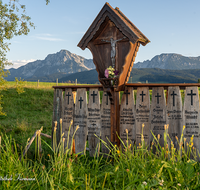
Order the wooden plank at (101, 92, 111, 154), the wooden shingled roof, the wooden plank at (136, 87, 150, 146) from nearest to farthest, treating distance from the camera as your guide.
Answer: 1. the wooden shingled roof
2. the wooden plank at (136, 87, 150, 146)
3. the wooden plank at (101, 92, 111, 154)

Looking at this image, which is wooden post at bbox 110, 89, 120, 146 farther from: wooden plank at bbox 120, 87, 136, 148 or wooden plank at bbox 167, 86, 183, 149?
wooden plank at bbox 167, 86, 183, 149

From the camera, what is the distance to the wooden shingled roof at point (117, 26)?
16.0 feet

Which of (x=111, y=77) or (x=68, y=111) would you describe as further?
(x=68, y=111)

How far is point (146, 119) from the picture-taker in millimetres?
5398

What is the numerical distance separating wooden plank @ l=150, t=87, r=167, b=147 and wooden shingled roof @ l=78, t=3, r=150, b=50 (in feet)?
4.98

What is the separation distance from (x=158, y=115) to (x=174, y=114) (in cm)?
42

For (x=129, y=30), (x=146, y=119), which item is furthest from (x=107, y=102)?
(x=129, y=30)

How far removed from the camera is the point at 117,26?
5012mm

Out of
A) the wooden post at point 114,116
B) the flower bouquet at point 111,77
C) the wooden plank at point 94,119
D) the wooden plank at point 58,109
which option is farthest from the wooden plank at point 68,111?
the flower bouquet at point 111,77

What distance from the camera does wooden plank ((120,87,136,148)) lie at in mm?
5488

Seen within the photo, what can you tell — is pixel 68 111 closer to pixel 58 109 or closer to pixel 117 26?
pixel 58 109

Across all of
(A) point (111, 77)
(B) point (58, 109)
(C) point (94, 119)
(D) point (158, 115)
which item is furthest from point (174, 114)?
(B) point (58, 109)

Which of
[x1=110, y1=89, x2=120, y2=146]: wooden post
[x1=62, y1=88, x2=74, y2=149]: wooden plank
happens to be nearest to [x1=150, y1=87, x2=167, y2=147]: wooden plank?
[x1=110, y1=89, x2=120, y2=146]: wooden post

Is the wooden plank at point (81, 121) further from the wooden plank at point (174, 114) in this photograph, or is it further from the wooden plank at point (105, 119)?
the wooden plank at point (174, 114)
